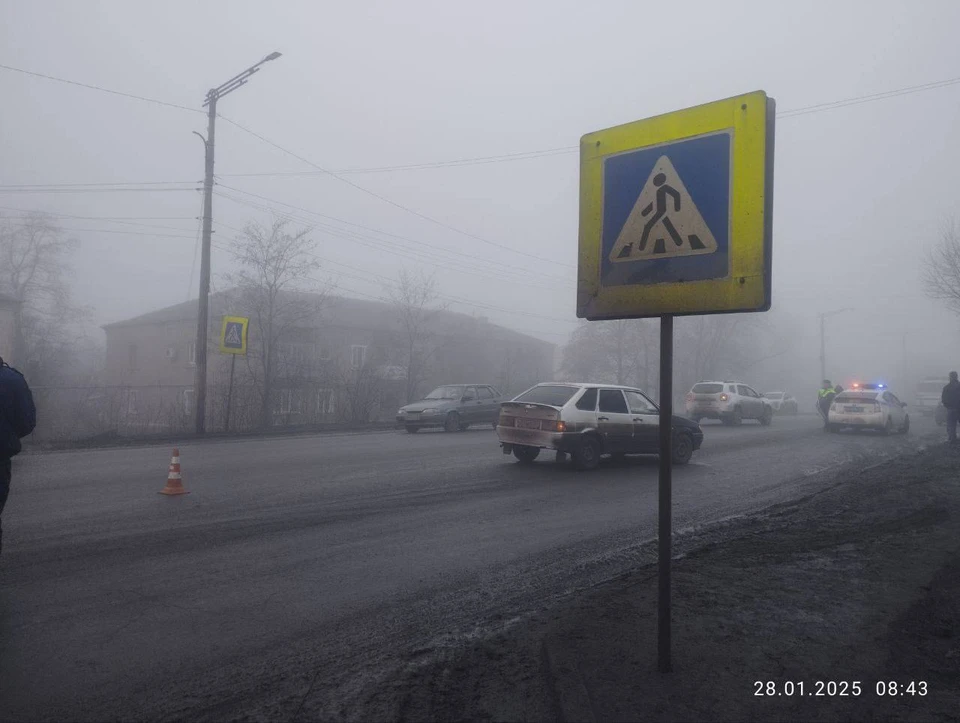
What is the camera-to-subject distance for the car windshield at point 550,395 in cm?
Answer: 1461

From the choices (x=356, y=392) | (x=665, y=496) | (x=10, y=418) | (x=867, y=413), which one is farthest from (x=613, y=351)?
(x=665, y=496)

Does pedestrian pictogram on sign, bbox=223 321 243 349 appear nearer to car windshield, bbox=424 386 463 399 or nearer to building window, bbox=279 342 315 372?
car windshield, bbox=424 386 463 399

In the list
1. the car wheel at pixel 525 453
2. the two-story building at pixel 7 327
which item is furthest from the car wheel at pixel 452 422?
the two-story building at pixel 7 327

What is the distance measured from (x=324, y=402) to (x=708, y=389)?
1641 cm

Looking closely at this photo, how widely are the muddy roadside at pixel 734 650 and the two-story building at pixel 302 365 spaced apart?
2298 cm

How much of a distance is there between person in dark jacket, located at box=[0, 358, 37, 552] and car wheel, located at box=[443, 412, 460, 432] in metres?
19.8

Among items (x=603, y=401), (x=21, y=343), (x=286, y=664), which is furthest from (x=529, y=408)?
(x=21, y=343)

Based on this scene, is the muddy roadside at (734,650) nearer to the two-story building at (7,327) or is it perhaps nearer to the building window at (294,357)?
the building window at (294,357)

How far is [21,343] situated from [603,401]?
33.1 metres

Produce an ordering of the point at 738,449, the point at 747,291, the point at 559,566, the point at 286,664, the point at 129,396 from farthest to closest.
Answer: the point at 129,396
the point at 738,449
the point at 559,566
the point at 286,664
the point at 747,291

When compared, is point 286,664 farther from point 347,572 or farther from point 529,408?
point 529,408

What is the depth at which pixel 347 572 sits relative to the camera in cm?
675

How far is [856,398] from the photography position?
26.3m

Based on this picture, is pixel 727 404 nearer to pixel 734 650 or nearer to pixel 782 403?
pixel 782 403
